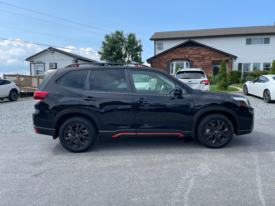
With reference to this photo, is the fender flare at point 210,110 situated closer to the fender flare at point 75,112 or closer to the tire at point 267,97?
the fender flare at point 75,112

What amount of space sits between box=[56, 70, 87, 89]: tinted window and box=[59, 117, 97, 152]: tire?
0.70m

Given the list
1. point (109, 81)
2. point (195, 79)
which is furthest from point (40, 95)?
point (195, 79)

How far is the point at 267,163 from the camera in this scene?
403cm

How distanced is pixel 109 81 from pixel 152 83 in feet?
2.95

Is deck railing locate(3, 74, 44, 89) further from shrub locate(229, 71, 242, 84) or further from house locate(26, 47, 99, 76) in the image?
shrub locate(229, 71, 242, 84)

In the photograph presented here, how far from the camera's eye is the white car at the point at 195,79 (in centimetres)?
1058

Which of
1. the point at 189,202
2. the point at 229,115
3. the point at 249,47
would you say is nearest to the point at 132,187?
the point at 189,202

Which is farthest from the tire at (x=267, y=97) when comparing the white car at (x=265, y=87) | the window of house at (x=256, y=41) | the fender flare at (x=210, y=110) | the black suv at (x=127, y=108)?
the window of house at (x=256, y=41)

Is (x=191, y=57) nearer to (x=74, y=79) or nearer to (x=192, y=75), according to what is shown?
(x=192, y=75)

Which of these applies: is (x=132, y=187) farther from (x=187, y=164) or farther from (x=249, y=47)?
(x=249, y=47)

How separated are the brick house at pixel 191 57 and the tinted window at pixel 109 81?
73.3 feet

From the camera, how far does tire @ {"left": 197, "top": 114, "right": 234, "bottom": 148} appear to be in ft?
15.5

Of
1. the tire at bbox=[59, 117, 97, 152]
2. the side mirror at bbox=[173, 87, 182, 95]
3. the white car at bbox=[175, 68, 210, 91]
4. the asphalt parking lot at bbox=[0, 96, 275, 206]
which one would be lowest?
the asphalt parking lot at bbox=[0, 96, 275, 206]

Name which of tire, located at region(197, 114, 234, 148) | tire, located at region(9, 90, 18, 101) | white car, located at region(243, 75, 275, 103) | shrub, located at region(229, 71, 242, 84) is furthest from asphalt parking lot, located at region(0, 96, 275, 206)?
shrub, located at region(229, 71, 242, 84)
